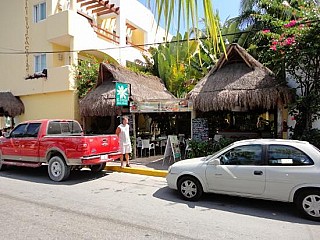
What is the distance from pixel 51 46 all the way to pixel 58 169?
11220 mm

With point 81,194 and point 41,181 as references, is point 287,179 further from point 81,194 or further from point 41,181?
point 41,181

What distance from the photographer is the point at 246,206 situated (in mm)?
6375

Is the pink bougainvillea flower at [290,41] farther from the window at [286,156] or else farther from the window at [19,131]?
the window at [19,131]

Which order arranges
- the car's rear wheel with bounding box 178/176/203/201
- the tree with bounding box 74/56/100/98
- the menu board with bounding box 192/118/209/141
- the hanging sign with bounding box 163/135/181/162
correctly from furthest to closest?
the tree with bounding box 74/56/100/98
the menu board with bounding box 192/118/209/141
the hanging sign with bounding box 163/135/181/162
the car's rear wheel with bounding box 178/176/203/201

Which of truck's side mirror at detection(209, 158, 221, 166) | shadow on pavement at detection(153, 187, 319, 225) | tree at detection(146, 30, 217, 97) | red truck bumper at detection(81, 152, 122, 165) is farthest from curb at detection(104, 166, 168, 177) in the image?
tree at detection(146, 30, 217, 97)

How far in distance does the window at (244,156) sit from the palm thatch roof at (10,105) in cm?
1621

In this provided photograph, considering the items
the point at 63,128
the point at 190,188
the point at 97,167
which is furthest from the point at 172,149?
the point at 190,188

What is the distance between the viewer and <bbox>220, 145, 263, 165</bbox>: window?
6125mm

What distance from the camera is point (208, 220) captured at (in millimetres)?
5453

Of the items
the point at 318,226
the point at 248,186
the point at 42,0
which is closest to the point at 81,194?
the point at 248,186

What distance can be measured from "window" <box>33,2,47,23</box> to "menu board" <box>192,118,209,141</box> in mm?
Result: 13132

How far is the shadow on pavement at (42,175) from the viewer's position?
351 inches

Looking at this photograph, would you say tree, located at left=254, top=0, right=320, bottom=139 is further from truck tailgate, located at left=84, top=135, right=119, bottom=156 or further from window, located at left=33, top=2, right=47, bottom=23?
window, located at left=33, top=2, right=47, bottom=23

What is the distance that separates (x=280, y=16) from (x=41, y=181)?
53.6 ft
